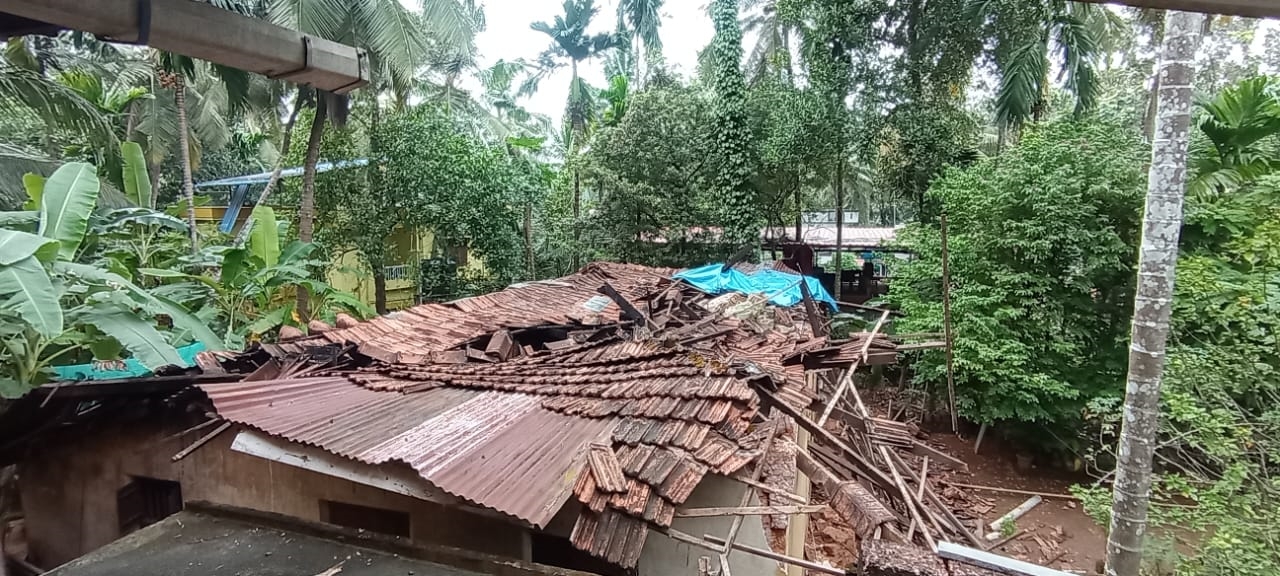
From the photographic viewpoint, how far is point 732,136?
17188mm

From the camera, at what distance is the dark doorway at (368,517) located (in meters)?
4.81

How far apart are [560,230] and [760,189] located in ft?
20.8

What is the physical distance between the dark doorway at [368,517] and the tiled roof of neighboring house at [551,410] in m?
0.96

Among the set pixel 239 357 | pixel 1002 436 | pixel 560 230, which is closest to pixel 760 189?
pixel 560 230

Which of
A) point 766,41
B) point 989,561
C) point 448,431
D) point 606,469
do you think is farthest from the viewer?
point 766,41

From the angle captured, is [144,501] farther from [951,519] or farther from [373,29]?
[373,29]

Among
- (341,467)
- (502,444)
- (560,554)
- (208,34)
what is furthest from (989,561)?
(208,34)

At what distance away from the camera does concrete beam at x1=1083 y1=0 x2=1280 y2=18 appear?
1361 mm

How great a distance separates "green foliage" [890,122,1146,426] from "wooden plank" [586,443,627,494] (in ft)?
32.7

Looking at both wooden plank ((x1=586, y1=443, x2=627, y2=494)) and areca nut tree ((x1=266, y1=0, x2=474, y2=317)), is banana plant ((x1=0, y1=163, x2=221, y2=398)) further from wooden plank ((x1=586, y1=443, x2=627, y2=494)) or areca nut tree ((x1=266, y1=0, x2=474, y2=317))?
areca nut tree ((x1=266, y1=0, x2=474, y2=317))

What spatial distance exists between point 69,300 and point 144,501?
212 centimetres

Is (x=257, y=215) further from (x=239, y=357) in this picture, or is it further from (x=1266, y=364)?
(x=1266, y=364)

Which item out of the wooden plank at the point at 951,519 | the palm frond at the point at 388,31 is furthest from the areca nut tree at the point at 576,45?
the wooden plank at the point at 951,519

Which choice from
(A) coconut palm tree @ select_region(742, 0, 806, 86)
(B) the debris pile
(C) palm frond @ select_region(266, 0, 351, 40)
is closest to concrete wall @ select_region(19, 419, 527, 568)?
(B) the debris pile
